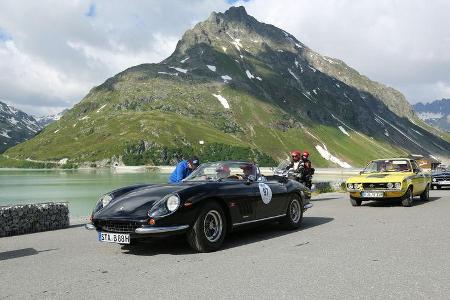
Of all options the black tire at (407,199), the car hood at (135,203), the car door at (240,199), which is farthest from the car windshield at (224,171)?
the black tire at (407,199)

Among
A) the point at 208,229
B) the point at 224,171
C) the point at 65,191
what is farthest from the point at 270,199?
the point at 65,191

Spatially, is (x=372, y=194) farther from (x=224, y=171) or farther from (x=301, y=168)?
(x=224, y=171)

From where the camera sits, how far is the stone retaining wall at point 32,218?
1180cm

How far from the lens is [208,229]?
8844 mm

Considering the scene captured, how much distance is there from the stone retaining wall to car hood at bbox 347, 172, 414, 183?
9843 millimetres

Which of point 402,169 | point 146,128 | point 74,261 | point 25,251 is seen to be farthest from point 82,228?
point 146,128

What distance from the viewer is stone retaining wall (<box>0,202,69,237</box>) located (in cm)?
1180

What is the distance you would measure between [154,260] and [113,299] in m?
2.34

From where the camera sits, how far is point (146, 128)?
183750 millimetres

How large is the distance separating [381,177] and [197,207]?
10.4m

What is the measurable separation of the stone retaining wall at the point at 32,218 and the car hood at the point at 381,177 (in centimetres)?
984

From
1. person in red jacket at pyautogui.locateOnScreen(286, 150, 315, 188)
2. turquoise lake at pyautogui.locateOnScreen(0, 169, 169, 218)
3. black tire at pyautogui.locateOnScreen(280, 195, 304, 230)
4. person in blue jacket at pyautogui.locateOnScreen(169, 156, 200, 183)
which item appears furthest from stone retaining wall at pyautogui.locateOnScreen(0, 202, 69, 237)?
person in red jacket at pyautogui.locateOnScreen(286, 150, 315, 188)

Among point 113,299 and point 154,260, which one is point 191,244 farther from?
point 113,299

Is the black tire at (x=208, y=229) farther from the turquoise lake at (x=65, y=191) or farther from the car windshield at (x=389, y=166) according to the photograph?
the turquoise lake at (x=65, y=191)
